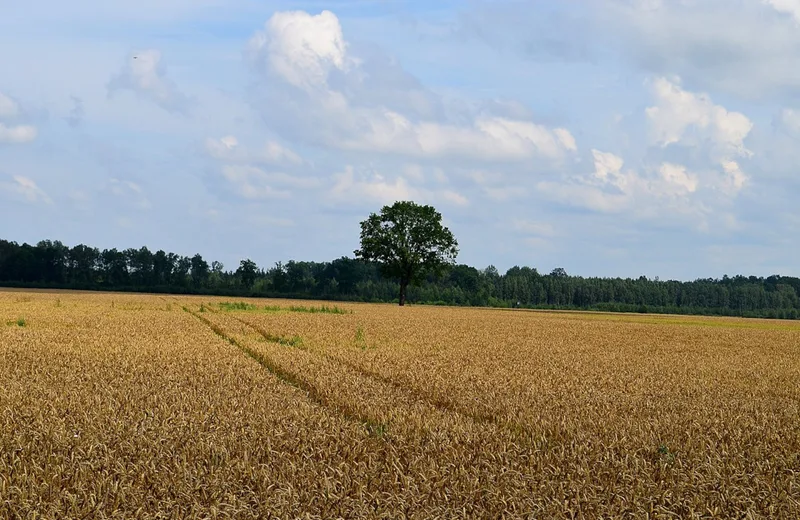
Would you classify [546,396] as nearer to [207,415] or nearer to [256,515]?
[207,415]

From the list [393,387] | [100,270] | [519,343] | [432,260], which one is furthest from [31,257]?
[393,387]

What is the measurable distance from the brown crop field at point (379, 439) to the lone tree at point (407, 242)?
185 ft

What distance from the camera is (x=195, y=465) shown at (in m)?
7.02

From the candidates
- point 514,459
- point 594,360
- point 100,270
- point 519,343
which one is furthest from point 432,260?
point 100,270

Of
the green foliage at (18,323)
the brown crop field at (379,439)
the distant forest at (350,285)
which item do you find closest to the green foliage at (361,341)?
the brown crop field at (379,439)

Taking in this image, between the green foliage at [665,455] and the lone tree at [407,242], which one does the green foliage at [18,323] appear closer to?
the green foliage at [665,455]

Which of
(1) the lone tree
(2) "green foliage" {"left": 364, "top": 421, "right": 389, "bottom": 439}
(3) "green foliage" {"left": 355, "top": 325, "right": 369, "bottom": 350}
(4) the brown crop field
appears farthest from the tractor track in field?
(1) the lone tree

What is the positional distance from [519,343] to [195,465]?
63.5ft

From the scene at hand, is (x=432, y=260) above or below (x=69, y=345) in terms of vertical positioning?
above

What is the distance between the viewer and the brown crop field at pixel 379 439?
6156mm

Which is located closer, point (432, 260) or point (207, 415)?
point (207, 415)

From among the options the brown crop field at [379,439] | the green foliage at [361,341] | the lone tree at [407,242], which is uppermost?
the lone tree at [407,242]

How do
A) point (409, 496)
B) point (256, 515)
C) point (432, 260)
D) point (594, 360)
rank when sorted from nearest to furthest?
point (256, 515) → point (409, 496) → point (594, 360) → point (432, 260)

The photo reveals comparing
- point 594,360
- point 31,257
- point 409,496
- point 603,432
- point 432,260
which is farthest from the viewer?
point 31,257
